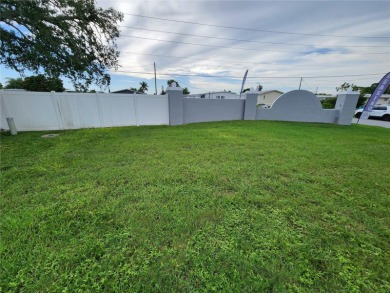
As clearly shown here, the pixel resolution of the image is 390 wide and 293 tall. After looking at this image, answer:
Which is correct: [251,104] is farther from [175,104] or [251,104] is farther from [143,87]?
[143,87]

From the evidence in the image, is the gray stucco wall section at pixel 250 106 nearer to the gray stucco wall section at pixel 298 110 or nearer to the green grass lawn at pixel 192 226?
the gray stucco wall section at pixel 298 110

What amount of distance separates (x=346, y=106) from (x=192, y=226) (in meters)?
14.2

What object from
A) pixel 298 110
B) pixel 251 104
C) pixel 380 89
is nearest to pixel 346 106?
pixel 380 89

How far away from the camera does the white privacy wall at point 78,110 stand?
697 cm

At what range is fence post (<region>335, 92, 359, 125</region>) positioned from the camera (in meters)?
11.2

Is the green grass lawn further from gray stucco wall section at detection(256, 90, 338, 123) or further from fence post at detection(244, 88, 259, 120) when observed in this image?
gray stucco wall section at detection(256, 90, 338, 123)

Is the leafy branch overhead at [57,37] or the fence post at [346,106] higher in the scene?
the leafy branch overhead at [57,37]

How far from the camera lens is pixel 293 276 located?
59.6 inches

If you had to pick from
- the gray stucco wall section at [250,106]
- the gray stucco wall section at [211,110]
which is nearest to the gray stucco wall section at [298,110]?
the gray stucco wall section at [250,106]

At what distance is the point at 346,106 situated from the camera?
37.8 feet

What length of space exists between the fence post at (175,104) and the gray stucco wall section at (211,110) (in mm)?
491

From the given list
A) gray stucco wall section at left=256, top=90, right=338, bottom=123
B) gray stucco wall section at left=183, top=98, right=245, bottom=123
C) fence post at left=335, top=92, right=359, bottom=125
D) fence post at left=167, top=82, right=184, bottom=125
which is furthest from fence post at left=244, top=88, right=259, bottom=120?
fence post at left=335, top=92, right=359, bottom=125

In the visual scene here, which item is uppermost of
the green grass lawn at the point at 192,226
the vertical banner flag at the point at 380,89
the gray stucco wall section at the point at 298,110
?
the vertical banner flag at the point at 380,89

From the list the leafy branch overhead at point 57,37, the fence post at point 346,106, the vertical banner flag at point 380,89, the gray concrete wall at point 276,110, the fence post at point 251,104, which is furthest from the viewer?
the fence post at point 346,106
